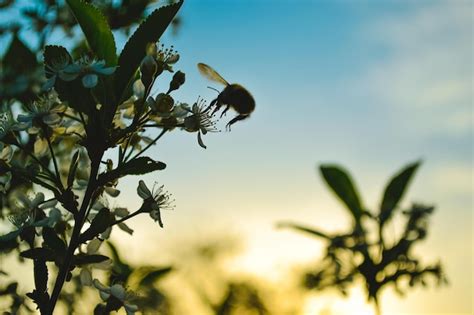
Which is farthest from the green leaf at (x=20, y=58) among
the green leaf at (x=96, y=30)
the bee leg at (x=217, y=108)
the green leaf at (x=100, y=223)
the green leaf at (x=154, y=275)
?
the green leaf at (x=100, y=223)

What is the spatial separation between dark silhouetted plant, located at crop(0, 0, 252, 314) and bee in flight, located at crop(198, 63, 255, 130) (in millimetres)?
482

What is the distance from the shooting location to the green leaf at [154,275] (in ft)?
14.0

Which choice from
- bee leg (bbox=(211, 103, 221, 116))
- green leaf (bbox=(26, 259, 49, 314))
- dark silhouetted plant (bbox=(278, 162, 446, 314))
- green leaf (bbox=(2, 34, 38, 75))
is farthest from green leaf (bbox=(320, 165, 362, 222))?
green leaf (bbox=(26, 259, 49, 314))

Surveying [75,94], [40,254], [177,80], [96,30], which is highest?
[96,30]

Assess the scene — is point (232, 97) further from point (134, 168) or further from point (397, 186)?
point (397, 186)

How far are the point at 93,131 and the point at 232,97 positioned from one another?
101cm

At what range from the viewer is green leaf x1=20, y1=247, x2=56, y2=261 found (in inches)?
85.4

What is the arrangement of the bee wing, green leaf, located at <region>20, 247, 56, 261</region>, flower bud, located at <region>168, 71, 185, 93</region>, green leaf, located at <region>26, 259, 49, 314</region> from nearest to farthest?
1. green leaf, located at <region>26, 259, 49, 314</region>
2. green leaf, located at <region>20, 247, 56, 261</region>
3. flower bud, located at <region>168, 71, 185, 93</region>
4. the bee wing

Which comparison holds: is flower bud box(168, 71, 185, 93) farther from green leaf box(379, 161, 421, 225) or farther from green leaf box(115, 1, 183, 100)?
green leaf box(379, 161, 421, 225)

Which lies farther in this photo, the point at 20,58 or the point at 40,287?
the point at 20,58

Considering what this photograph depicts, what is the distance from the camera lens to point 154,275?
4.35 m

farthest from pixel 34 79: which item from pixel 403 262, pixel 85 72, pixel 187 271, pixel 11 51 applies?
pixel 187 271

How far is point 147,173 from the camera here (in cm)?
224

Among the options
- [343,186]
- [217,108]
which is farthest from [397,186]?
[217,108]
